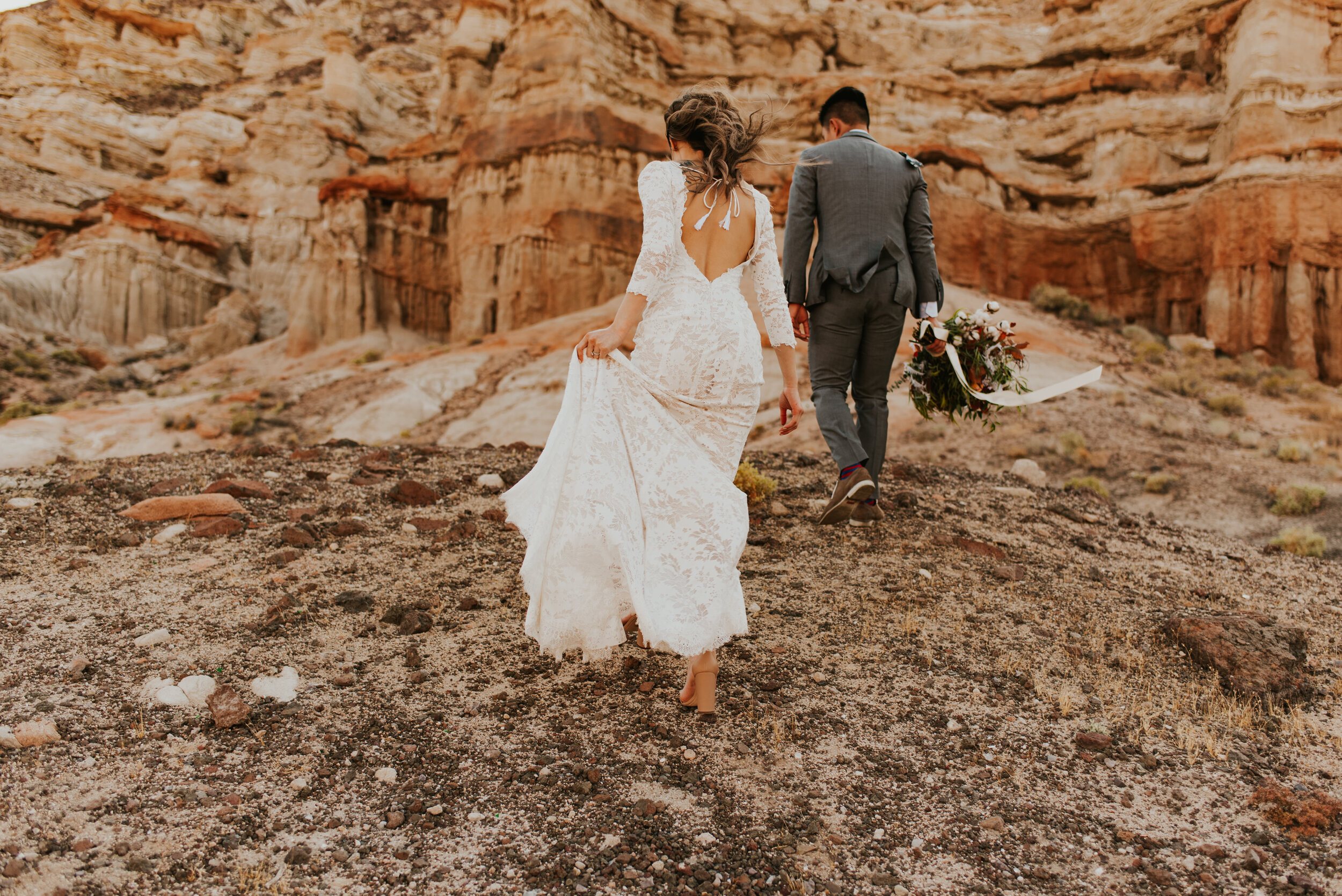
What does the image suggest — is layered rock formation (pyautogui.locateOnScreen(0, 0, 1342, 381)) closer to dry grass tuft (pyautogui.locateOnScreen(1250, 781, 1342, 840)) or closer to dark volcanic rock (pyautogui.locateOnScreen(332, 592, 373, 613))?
dark volcanic rock (pyautogui.locateOnScreen(332, 592, 373, 613))

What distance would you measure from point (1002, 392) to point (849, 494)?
1066 millimetres

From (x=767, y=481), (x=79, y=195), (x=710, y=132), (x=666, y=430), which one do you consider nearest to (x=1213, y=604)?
(x=767, y=481)

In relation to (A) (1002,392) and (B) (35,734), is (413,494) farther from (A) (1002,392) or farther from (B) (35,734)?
(A) (1002,392)

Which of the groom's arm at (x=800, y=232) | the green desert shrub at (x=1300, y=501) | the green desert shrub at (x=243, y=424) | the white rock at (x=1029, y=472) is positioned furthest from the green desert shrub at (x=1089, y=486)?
the green desert shrub at (x=243, y=424)

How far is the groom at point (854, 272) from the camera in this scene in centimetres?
427

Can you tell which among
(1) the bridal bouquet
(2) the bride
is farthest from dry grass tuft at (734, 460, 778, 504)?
(2) the bride

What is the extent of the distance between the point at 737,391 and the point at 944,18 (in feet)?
122

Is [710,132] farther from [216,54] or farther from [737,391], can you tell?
[216,54]

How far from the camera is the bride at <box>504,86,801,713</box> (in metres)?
2.61

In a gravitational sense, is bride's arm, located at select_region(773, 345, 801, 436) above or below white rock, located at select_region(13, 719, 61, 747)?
above

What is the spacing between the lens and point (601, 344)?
2.70 meters

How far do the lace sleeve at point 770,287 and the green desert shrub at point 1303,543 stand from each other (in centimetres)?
527

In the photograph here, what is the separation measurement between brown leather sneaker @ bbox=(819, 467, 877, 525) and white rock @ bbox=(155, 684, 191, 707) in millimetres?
3015

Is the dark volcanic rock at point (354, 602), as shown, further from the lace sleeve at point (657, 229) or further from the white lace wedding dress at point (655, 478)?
the lace sleeve at point (657, 229)
